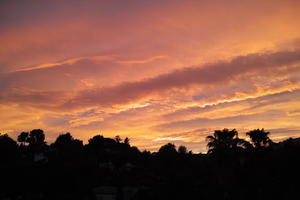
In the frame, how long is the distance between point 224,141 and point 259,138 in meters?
5.00

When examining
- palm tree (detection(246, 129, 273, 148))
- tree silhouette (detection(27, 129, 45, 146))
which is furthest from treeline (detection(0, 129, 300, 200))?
tree silhouette (detection(27, 129, 45, 146))

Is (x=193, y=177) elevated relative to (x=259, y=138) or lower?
lower

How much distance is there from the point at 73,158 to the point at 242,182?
35.7 metres

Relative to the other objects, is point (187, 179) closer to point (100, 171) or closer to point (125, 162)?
point (100, 171)

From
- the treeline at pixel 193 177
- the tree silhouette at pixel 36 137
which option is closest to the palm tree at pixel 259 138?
the treeline at pixel 193 177

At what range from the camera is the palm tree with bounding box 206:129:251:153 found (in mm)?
41491

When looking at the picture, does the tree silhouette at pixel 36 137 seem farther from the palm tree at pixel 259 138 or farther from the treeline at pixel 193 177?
the palm tree at pixel 259 138

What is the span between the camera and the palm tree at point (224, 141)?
41.5 m

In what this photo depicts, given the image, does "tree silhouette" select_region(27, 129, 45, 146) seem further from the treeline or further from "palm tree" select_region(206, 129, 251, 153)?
"palm tree" select_region(206, 129, 251, 153)

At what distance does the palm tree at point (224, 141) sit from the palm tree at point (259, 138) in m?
1.29

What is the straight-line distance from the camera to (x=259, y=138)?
1590 inches

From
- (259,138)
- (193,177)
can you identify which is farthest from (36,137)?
(259,138)

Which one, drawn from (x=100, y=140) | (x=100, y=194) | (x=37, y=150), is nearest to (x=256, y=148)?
(x=100, y=194)

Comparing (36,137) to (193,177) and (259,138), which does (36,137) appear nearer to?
(193,177)
